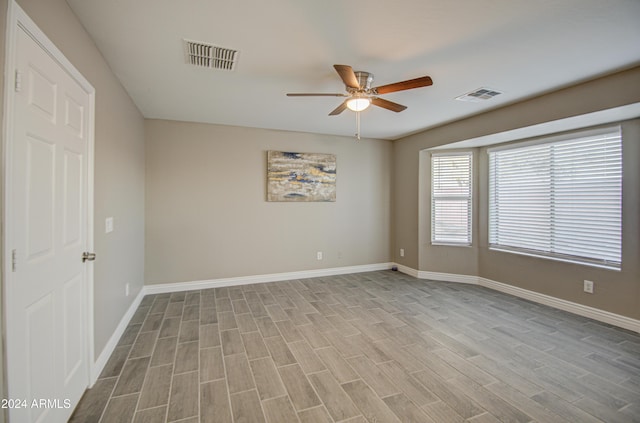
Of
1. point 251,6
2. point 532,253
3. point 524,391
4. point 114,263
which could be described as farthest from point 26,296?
point 532,253

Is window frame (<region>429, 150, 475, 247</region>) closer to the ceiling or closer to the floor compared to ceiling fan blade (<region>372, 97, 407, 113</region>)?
closer to the floor

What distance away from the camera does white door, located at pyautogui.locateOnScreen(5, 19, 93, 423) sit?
1213mm

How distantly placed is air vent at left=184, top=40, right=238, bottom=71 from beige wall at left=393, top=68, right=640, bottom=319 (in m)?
3.30

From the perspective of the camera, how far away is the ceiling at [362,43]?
5.83ft

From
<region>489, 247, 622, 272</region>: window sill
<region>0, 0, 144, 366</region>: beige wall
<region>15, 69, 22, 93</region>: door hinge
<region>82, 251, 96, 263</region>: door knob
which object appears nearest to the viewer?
<region>15, 69, 22, 93</region>: door hinge

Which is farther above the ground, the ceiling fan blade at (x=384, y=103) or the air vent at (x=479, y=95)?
the air vent at (x=479, y=95)

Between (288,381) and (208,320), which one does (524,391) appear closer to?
(288,381)

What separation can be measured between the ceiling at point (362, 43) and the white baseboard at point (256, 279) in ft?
8.48

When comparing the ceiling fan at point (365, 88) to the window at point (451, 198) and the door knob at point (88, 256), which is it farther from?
the window at point (451, 198)

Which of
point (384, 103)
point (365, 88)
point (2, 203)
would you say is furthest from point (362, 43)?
point (2, 203)

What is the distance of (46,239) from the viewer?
1.47 metres

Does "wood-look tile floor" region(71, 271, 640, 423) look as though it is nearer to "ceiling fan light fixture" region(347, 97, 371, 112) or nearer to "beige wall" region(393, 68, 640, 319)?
"beige wall" region(393, 68, 640, 319)

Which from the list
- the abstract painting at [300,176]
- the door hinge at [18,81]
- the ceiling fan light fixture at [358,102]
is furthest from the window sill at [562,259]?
the door hinge at [18,81]

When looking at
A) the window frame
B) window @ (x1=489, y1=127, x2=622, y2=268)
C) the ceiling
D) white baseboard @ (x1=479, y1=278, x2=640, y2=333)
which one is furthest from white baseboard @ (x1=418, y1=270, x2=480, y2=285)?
the ceiling
